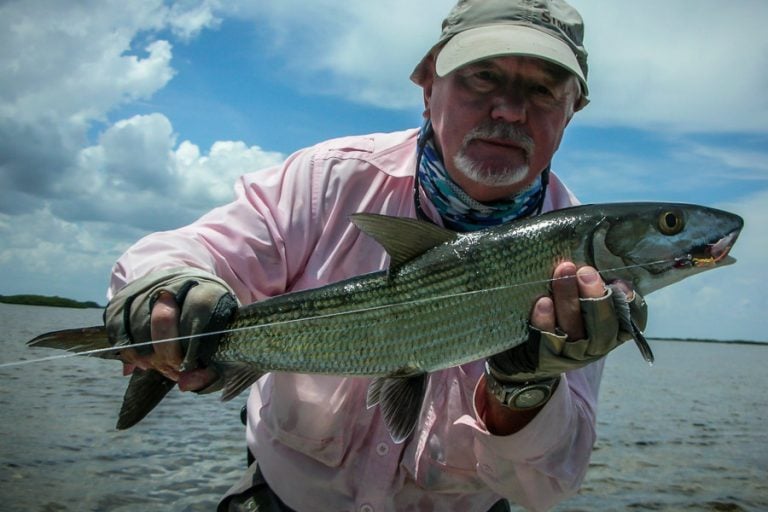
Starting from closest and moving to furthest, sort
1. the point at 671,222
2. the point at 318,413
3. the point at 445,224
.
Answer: the point at 671,222 < the point at 318,413 < the point at 445,224

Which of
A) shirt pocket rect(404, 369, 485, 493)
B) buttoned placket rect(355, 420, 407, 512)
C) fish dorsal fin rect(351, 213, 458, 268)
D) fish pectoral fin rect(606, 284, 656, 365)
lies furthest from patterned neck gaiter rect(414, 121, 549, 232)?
buttoned placket rect(355, 420, 407, 512)

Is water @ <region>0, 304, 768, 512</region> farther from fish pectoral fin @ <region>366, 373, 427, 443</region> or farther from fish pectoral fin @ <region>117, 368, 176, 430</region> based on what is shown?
fish pectoral fin @ <region>366, 373, 427, 443</region>

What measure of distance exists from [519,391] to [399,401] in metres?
0.58

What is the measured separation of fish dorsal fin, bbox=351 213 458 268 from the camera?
9.62 feet

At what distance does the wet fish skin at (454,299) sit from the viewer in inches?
114

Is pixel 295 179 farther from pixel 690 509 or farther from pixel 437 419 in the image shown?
pixel 690 509

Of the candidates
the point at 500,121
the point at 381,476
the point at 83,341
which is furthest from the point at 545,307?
the point at 83,341

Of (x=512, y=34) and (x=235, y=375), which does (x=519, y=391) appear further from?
(x=512, y=34)

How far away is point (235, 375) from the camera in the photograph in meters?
2.84

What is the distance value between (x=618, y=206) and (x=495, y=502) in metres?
2.01

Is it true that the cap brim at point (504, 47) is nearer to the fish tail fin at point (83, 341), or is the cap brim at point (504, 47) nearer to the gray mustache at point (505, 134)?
the gray mustache at point (505, 134)

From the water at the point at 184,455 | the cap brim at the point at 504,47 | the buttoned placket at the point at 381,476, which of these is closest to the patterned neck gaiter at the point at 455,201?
the cap brim at the point at 504,47

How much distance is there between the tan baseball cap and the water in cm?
588

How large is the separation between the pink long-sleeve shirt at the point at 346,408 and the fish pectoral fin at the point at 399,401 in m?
0.51
